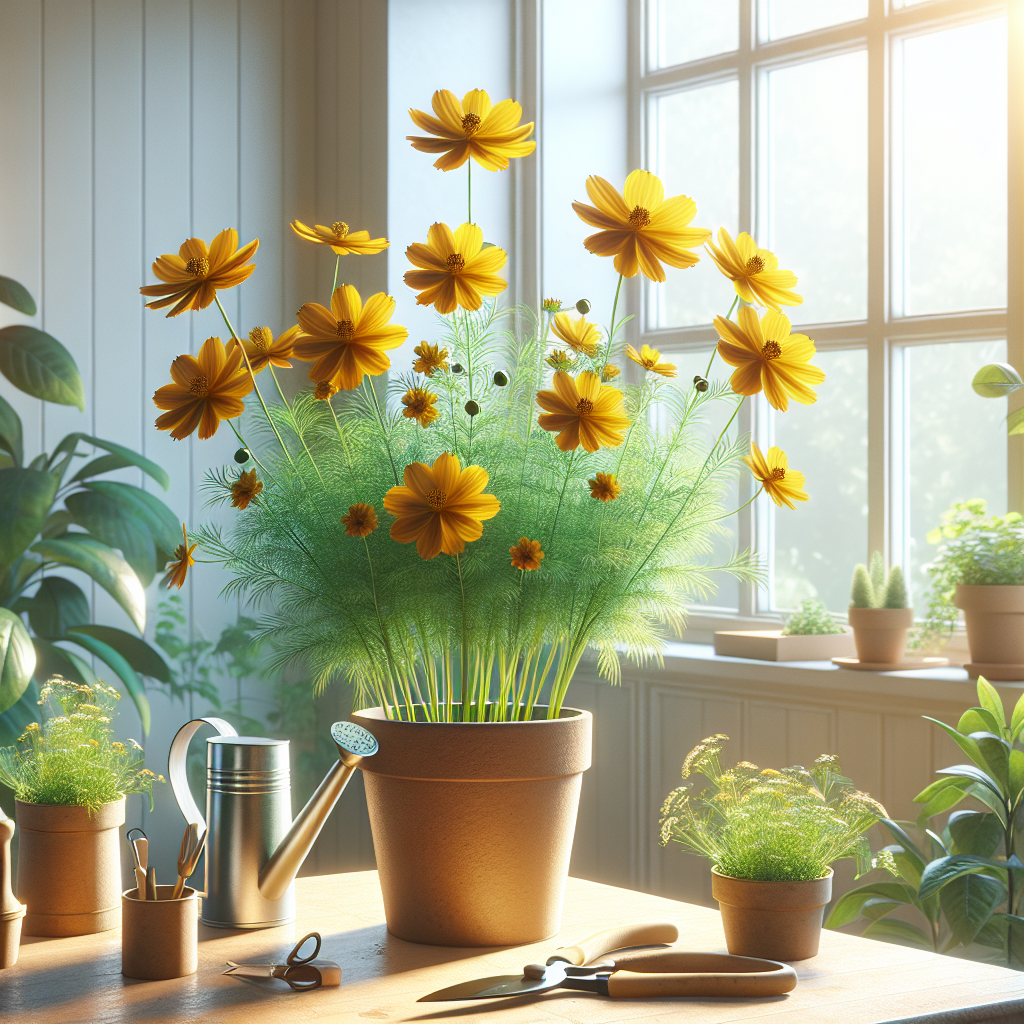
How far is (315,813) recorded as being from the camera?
1.16 metres

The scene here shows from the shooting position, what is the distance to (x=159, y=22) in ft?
10.00

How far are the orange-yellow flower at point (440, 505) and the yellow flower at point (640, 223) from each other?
22 cm

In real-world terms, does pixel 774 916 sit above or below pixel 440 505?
below

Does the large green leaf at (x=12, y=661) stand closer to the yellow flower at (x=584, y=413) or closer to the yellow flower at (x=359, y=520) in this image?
the yellow flower at (x=359, y=520)

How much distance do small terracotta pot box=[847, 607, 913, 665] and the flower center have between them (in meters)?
1.54

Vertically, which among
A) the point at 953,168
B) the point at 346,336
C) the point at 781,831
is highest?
the point at 953,168

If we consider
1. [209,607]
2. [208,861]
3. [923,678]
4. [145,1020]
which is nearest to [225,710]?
[209,607]

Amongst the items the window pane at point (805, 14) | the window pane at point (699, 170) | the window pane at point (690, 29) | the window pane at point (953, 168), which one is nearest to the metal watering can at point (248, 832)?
the window pane at point (953, 168)

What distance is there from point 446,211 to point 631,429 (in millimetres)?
2023

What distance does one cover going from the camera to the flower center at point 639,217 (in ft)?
3.42

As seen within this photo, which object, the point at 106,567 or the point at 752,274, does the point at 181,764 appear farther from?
the point at 106,567

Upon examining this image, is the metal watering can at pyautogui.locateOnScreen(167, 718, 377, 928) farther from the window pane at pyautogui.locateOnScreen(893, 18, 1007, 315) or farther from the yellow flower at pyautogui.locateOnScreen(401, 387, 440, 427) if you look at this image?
the window pane at pyautogui.locateOnScreen(893, 18, 1007, 315)

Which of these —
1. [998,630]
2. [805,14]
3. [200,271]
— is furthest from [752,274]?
[805,14]

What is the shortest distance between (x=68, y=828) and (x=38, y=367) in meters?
1.51
